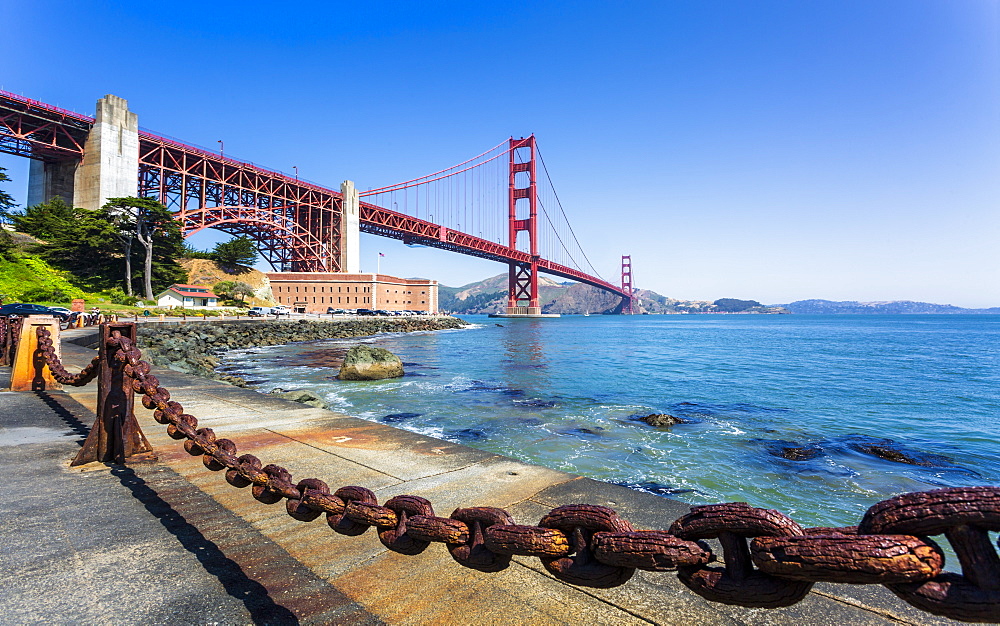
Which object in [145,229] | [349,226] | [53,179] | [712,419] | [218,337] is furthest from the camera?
[349,226]

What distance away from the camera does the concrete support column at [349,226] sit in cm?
7075

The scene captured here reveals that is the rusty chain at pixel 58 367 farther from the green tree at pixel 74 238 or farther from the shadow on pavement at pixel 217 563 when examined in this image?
the green tree at pixel 74 238

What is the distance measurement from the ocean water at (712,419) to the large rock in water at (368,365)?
0.53 meters

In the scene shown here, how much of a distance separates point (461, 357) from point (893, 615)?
79.5 ft

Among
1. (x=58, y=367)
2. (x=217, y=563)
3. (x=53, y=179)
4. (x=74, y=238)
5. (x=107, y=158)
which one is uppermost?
(x=107, y=158)

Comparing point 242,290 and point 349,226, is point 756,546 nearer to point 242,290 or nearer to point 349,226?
point 242,290

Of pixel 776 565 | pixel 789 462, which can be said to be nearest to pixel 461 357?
pixel 789 462

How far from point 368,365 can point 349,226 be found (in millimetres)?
60503

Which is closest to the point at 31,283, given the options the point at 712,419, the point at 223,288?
the point at 223,288

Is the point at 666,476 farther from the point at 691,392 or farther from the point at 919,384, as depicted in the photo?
the point at 919,384

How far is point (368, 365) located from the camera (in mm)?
16062

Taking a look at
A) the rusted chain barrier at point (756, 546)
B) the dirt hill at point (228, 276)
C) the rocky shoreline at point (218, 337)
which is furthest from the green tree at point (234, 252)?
the rusted chain barrier at point (756, 546)

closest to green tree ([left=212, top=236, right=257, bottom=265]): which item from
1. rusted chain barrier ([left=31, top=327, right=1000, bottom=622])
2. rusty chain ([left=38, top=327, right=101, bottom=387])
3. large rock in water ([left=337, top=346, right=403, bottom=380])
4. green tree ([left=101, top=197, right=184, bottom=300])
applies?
green tree ([left=101, top=197, right=184, bottom=300])

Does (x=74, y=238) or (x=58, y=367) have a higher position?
(x=74, y=238)
